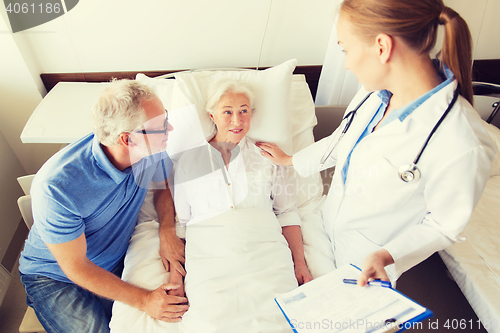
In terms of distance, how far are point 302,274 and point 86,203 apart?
98 cm

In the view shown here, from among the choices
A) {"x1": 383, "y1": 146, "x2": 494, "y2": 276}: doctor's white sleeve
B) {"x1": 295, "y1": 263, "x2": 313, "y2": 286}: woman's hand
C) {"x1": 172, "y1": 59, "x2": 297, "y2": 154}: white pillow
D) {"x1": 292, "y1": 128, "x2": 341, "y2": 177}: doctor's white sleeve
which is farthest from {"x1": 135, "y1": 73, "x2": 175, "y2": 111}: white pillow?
{"x1": 383, "y1": 146, "x2": 494, "y2": 276}: doctor's white sleeve

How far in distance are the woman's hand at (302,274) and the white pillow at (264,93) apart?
67 cm

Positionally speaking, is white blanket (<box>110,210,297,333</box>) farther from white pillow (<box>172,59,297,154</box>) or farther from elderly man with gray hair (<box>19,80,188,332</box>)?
white pillow (<box>172,59,297,154</box>)

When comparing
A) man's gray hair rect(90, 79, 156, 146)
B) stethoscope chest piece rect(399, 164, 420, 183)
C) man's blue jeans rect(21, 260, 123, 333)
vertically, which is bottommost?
man's blue jeans rect(21, 260, 123, 333)

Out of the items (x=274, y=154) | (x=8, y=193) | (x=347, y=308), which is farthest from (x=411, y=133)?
(x=8, y=193)

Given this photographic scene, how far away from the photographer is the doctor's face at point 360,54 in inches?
35.6

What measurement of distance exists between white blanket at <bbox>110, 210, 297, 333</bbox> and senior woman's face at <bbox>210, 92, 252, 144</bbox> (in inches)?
15.8

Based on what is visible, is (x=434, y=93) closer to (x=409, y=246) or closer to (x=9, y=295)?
(x=409, y=246)

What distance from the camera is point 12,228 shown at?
1.93m

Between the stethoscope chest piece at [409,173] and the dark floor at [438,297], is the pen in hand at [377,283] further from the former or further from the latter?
the dark floor at [438,297]

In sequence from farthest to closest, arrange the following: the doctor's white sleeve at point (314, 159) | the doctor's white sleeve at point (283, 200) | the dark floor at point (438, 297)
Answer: the dark floor at point (438, 297)
the doctor's white sleeve at point (283, 200)
the doctor's white sleeve at point (314, 159)

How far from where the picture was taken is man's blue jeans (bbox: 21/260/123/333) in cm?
123

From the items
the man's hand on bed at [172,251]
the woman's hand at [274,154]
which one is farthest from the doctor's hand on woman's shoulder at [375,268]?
the man's hand on bed at [172,251]

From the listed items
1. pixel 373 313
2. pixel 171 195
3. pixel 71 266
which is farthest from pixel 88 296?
pixel 373 313
